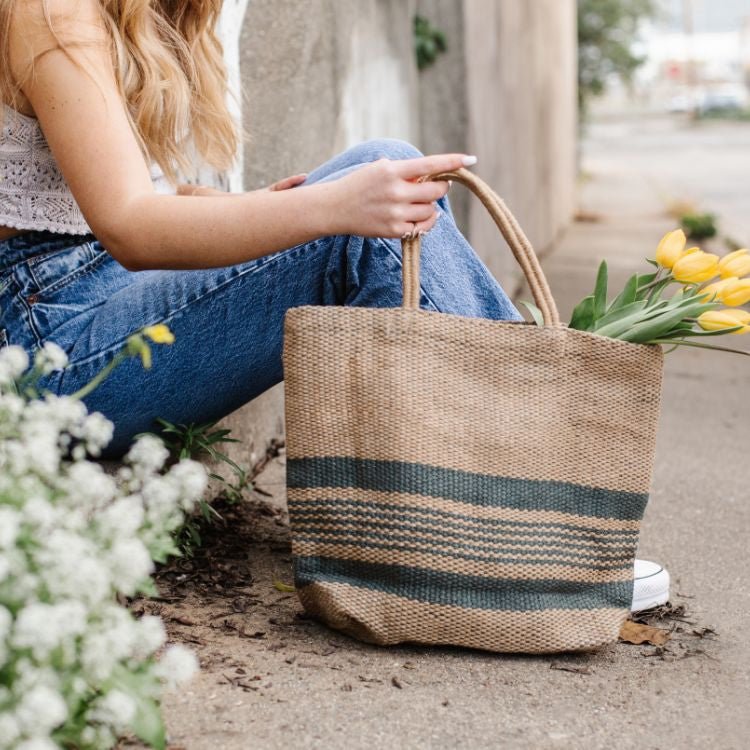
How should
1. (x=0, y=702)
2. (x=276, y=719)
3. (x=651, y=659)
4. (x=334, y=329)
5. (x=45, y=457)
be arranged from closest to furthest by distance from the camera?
1. (x=0, y=702)
2. (x=45, y=457)
3. (x=276, y=719)
4. (x=334, y=329)
5. (x=651, y=659)

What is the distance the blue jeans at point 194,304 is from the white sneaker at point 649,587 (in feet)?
1.68

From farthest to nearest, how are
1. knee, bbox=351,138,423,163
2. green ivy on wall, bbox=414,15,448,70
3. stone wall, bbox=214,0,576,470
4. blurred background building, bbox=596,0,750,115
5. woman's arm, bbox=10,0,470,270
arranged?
blurred background building, bbox=596,0,750,115
green ivy on wall, bbox=414,15,448,70
stone wall, bbox=214,0,576,470
knee, bbox=351,138,423,163
woman's arm, bbox=10,0,470,270

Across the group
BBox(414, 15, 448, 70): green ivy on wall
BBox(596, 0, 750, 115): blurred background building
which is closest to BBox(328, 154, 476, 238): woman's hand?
BBox(414, 15, 448, 70): green ivy on wall

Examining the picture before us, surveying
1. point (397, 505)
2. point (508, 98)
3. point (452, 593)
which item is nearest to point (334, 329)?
point (397, 505)

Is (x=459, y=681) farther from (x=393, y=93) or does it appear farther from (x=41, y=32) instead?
(x=393, y=93)

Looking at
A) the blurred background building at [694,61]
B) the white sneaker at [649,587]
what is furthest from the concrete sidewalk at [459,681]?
the blurred background building at [694,61]

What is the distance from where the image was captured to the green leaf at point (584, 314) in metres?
1.78

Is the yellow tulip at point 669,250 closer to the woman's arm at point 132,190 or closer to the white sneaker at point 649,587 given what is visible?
the woman's arm at point 132,190

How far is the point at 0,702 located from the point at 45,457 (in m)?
0.25

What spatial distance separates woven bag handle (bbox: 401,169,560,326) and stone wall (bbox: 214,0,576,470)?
3.01 ft

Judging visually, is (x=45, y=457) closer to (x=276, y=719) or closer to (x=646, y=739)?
(x=276, y=719)

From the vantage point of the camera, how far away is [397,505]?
65.6 inches

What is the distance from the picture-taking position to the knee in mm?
1885

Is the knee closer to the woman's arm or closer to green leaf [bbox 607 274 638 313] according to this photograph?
the woman's arm
